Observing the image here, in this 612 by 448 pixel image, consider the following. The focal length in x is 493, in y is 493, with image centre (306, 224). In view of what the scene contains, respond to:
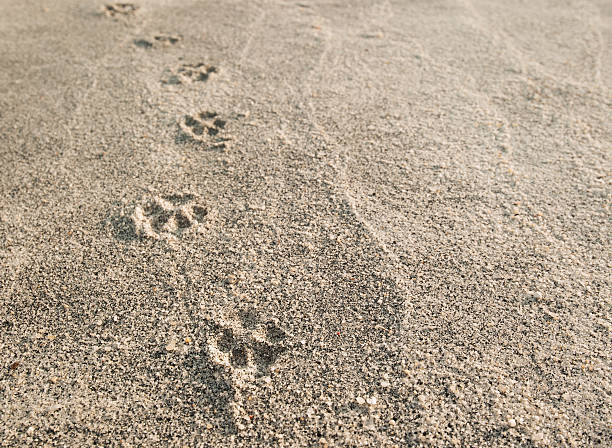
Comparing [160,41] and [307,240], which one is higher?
[160,41]

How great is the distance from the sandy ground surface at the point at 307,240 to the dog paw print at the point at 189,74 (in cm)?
2

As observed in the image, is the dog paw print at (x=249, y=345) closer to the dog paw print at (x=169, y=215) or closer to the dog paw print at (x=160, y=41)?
the dog paw print at (x=169, y=215)

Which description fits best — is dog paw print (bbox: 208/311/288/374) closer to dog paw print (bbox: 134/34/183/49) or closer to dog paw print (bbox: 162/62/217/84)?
dog paw print (bbox: 162/62/217/84)

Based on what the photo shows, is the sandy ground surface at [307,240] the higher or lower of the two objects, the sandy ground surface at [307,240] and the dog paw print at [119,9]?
the lower

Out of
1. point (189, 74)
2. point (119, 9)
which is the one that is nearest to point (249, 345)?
point (189, 74)

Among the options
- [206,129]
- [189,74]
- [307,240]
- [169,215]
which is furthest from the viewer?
[189,74]

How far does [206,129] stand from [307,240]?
83 centimetres

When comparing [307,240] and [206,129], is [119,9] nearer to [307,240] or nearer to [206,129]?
[206,129]

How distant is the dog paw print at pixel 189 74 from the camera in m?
2.54

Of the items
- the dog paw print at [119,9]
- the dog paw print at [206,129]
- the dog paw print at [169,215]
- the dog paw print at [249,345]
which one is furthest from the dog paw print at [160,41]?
the dog paw print at [249,345]

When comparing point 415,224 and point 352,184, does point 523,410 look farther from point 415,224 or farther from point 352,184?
point 352,184

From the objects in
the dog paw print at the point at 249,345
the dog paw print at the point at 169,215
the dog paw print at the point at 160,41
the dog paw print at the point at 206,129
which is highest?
the dog paw print at the point at 160,41

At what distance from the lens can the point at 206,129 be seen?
2213 mm

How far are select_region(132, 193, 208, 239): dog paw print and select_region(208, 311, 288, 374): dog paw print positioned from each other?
47cm
